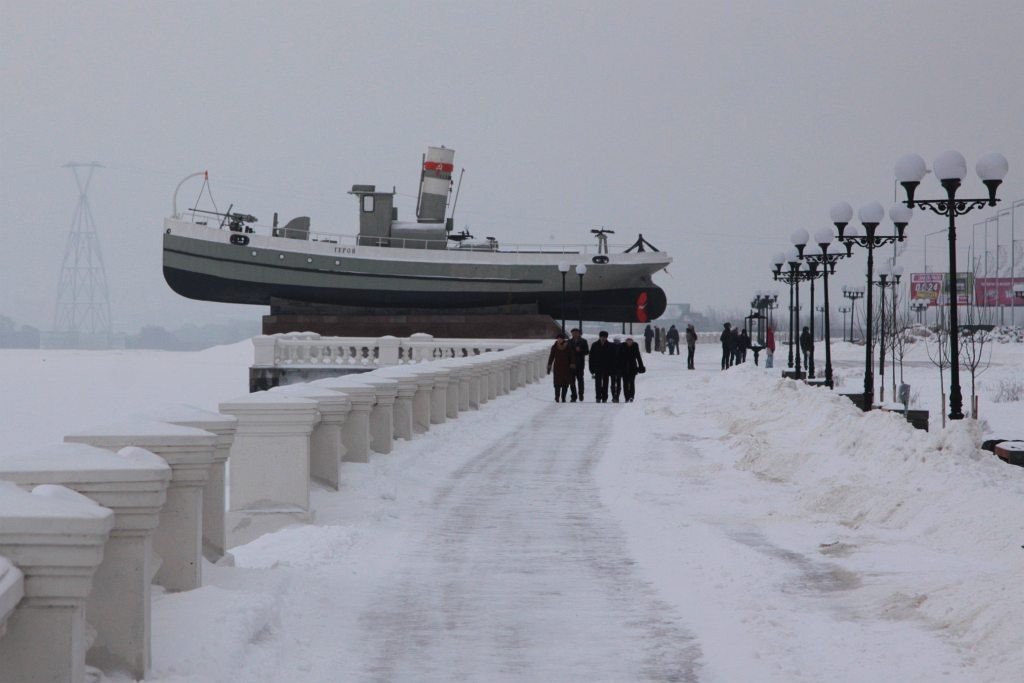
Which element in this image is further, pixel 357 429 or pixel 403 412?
pixel 403 412

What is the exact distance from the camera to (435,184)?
6309 cm

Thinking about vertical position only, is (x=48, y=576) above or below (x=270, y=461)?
above

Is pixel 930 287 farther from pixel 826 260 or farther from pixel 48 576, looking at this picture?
pixel 48 576

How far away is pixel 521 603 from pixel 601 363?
21.5 metres

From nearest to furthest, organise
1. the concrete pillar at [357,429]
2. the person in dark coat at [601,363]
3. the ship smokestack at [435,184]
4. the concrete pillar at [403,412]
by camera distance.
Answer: the concrete pillar at [357,429] < the concrete pillar at [403,412] < the person in dark coat at [601,363] < the ship smokestack at [435,184]

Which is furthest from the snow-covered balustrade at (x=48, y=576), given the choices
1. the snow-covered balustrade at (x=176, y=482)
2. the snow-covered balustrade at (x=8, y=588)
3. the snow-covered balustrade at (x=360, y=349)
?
the snow-covered balustrade at (x=360, y=349)

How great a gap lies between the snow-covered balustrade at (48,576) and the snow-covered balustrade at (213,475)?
9.96ft

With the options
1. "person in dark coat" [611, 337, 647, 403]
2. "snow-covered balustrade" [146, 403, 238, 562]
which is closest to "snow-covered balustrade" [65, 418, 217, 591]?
"snow-covered balustrade" [146, 403, 238, 562]

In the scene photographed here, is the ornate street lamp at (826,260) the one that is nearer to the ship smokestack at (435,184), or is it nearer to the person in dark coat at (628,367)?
the person in dark coat at (628,367)

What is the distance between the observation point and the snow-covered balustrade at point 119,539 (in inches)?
201

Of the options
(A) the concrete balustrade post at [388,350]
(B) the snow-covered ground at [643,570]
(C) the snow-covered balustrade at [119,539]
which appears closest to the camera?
(C) the snow-covered balustrade at [119,539]

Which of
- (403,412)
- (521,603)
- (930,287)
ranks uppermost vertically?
(930,287)

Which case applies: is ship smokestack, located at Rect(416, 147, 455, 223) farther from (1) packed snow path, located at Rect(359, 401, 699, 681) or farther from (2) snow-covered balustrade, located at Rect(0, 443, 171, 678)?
(2) snow-covered balustrade, located at Rect(0, 443, 171, 678)

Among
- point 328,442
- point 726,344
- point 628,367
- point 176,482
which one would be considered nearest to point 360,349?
point 726,344
